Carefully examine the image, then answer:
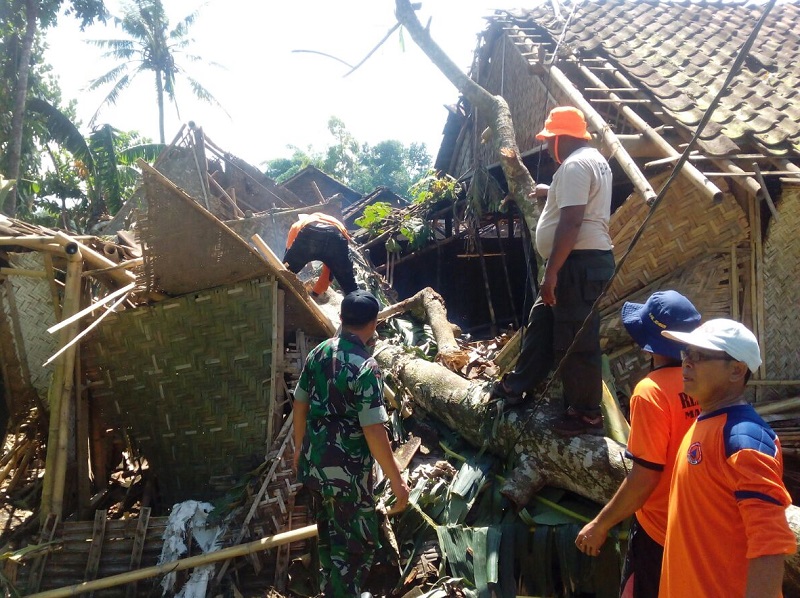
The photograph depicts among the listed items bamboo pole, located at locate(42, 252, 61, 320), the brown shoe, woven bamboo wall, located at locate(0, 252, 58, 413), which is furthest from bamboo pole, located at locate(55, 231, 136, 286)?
the brown shoe

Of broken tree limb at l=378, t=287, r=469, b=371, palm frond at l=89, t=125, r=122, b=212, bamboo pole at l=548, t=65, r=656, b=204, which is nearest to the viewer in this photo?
bamboo pole at l=548, t=65, r=656, b=204

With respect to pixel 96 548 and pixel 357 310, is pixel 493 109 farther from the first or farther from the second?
pixel 96 548

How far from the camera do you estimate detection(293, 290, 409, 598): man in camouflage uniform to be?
113 inches

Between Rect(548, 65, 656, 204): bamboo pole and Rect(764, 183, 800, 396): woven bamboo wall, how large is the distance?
106cm

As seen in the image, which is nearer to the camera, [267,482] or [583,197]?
[583,197]

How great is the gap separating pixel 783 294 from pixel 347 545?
12.7 ft

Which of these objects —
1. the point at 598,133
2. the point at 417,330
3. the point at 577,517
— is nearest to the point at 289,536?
the point at 577,517

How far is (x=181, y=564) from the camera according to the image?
3.44 meters

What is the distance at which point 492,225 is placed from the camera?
8.98 m

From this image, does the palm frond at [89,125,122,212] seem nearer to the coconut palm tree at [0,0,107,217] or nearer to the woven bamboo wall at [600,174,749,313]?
the coconut palm tree at [0,0,107,217]

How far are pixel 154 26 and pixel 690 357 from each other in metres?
26.2

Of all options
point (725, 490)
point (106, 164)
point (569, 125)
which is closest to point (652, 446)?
point (725, 490)

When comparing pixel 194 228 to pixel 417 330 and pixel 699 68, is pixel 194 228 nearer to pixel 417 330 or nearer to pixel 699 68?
pixel 417 330

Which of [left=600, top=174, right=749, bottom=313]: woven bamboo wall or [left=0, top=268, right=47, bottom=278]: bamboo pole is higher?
[left=0, top=268, right=47, bottom=278]: bamboo pole
